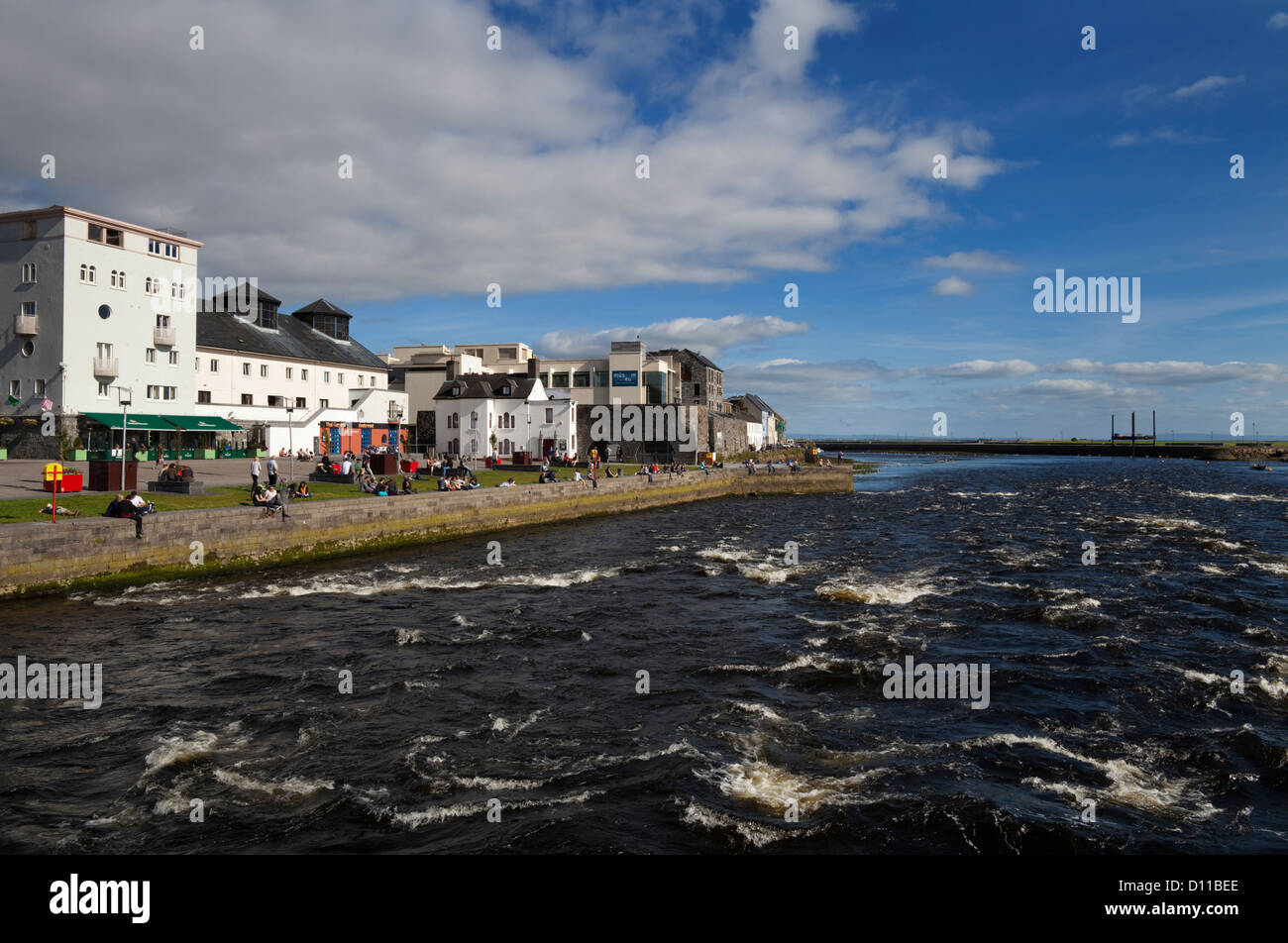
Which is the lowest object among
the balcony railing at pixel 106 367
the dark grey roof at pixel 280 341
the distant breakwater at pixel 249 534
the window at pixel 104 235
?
the distant breakwater at pixel 249 534

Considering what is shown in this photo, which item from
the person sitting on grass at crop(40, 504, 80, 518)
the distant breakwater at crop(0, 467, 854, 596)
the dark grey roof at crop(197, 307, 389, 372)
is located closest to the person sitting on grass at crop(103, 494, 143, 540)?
the distant breakwater at crop(0, 467, 854, 596)

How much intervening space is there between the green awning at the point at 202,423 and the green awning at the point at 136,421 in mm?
783

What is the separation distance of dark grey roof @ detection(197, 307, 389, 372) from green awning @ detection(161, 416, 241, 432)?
28.0 feet

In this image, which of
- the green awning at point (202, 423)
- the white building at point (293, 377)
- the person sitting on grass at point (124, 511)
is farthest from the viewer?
the white building at point (293, 377)

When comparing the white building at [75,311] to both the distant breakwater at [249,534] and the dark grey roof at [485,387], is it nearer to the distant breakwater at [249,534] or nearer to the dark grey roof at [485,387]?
the dark grey roof at [485,387]

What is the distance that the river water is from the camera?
9.97 metres

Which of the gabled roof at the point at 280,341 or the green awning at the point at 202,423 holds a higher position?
the gabled roof at the point at 280,341

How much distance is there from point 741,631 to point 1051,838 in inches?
428

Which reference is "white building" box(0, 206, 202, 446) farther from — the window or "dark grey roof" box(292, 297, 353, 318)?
"dark grey roof" box(292, 297, 353, 318)

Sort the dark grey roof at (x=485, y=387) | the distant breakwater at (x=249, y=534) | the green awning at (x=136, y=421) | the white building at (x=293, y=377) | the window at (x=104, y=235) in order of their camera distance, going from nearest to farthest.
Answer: the distant breakwater at (x=249, y=534), the green awning at (x=136, y=421), the window at (x=104, y=235), the white building at (x=293, y=377), the dark grey roof at (x=485, y=387)

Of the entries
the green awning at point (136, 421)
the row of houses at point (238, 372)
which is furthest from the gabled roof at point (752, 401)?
the green awning at point (136, 421)

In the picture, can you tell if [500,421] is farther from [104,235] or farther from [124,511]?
[124,511]

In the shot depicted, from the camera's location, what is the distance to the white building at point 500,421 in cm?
7288
